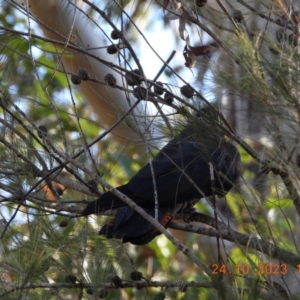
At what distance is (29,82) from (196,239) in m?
1.73

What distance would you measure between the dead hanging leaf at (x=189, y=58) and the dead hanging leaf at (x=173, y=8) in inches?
4.4

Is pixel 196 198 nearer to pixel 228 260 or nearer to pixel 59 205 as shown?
pixel 59 205

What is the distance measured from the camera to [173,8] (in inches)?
87.5

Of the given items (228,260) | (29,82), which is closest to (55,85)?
(29,82)

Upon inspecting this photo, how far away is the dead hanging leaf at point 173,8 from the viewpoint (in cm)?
217

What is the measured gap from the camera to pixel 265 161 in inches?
70.3

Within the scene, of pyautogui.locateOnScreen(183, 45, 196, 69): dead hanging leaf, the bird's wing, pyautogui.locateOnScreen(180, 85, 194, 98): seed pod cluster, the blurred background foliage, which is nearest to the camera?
the blurred background foliage

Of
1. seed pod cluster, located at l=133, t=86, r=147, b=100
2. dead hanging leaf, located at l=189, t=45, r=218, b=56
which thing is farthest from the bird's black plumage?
dead hanging leaf, located at l=189, t=45, r=218, b=56

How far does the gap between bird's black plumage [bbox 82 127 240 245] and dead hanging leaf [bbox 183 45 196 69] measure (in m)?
0.23

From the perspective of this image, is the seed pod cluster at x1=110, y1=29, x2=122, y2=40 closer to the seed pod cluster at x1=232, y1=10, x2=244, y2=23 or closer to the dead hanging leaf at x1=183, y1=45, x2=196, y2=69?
the dead hanging leaf at x1=183, y1=45, x2=196, y2=69

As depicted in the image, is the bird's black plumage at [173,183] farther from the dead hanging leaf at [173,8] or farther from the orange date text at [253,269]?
the dead hanging leaf at [173,8]

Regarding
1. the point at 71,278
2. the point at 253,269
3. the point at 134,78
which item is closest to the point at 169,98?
the point at 134,78

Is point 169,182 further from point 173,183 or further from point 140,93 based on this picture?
point 140,93

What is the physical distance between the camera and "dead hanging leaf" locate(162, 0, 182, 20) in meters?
2.17
